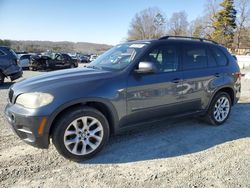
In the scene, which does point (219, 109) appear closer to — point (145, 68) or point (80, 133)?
point (145, 68)

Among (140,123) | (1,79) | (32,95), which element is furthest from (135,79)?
(1,79)

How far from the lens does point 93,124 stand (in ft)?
11.9

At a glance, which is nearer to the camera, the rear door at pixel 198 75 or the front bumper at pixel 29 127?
the front bumper at pixel 29 127

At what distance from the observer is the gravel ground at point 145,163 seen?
3.05 m

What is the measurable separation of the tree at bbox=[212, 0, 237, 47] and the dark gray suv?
2141 inches

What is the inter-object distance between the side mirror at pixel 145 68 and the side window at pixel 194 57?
97 cm

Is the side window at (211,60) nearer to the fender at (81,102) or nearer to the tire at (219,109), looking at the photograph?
the tire at (219,109)

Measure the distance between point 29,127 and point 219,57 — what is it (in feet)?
13.0

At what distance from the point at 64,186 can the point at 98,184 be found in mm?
407

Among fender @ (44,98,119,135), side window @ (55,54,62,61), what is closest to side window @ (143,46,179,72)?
fender @ (44,98,119,135)

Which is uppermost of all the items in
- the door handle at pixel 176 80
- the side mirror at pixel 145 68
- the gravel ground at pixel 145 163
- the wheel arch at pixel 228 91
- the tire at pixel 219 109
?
the side mirror at pixel 145 68

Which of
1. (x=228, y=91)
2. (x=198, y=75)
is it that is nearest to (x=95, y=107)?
(x=198, y=75)

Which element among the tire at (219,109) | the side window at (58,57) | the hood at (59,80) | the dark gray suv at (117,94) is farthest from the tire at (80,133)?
the side window at (58,57)

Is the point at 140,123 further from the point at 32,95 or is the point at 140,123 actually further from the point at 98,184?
the point at 32,95
